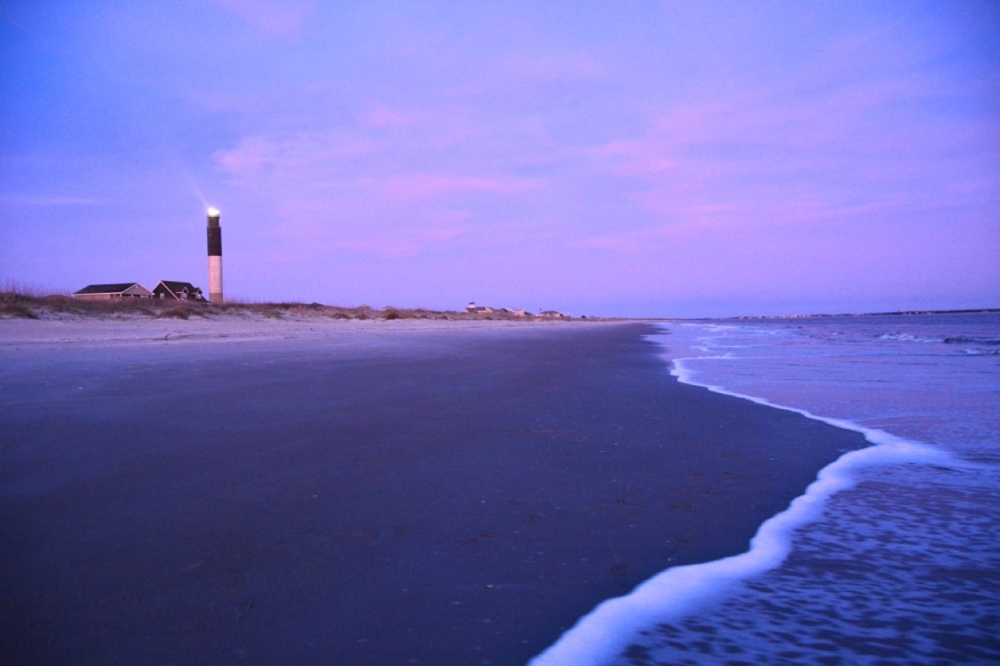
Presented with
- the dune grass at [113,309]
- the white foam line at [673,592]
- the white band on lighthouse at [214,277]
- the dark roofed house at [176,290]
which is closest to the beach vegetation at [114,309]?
the dune grass at [113,309]

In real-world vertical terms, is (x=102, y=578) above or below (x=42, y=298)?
below

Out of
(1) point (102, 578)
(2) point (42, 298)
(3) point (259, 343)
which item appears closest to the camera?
(1) point (102, 578)

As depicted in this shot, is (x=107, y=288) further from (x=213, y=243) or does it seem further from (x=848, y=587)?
(x=848, y=587)

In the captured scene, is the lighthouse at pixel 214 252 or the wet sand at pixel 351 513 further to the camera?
the lighthouse at pixel 214 252

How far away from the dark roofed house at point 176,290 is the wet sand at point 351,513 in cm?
3738

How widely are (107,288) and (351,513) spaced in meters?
46.0

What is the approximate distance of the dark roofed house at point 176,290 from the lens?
39.1 meters

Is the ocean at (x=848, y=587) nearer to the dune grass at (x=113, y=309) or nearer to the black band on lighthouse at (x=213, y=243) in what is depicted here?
the dune grass at (x=113, y=309)

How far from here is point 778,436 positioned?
426cm

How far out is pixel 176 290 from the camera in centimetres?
4012

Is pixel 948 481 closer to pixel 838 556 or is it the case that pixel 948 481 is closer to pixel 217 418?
pixel 838 556

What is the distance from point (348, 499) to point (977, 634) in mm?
2257

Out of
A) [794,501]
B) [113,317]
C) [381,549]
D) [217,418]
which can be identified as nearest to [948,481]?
[794,501]

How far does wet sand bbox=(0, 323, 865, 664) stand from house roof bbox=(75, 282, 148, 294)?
38694 millimetres
